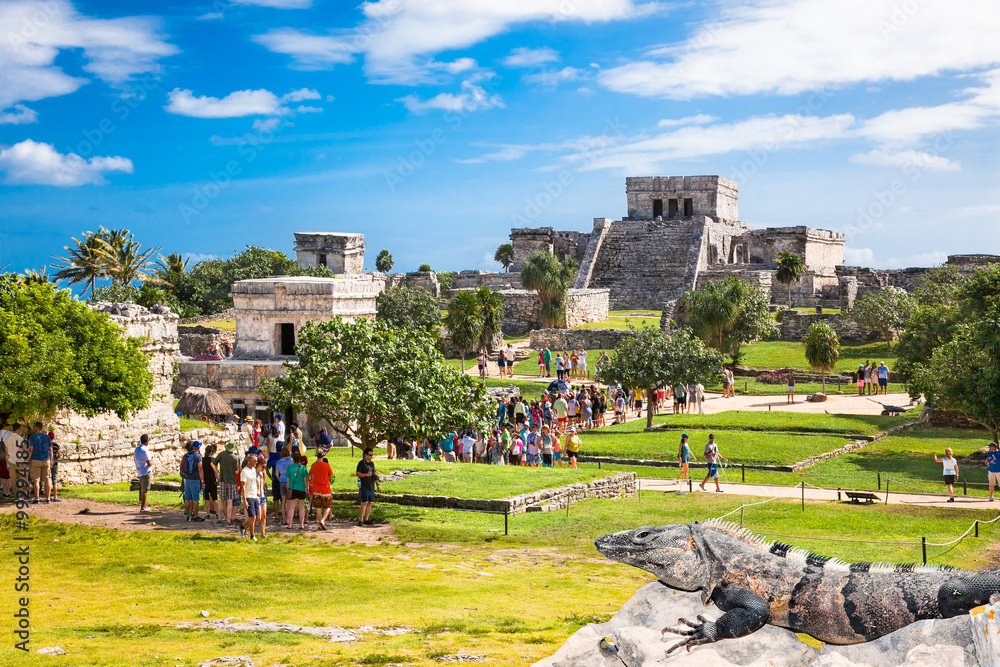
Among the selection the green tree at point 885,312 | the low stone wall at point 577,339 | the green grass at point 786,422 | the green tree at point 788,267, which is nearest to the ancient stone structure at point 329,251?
the low stone wall at point 577,339

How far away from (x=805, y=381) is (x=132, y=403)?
28.0m

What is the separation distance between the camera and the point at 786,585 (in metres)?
7.31

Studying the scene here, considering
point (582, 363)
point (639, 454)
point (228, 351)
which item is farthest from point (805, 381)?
point (228, 351)

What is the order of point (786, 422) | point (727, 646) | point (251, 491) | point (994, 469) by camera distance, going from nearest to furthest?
1. point (727, 646)
2. point (251, 491)
3. point (994, 469)
4. point (786, 422)

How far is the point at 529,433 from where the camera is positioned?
24.0m

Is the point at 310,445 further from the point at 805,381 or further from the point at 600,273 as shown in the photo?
the point at 600,273

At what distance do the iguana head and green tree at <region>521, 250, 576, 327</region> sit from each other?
4149cm

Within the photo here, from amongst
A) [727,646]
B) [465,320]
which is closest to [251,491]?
[727,646]

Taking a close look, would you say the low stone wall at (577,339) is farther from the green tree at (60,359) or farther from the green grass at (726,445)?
the green tree at (60,359)

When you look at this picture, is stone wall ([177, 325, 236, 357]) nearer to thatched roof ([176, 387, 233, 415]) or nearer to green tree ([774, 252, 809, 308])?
thatched roof ([176, 387, 233, 415])

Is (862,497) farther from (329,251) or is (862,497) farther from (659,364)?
(329,251)

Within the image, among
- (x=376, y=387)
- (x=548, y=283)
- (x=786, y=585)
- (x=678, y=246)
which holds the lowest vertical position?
(x=786, y=585)

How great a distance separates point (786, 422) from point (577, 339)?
1888 centimetres

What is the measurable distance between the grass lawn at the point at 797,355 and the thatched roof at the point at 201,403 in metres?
21.8
